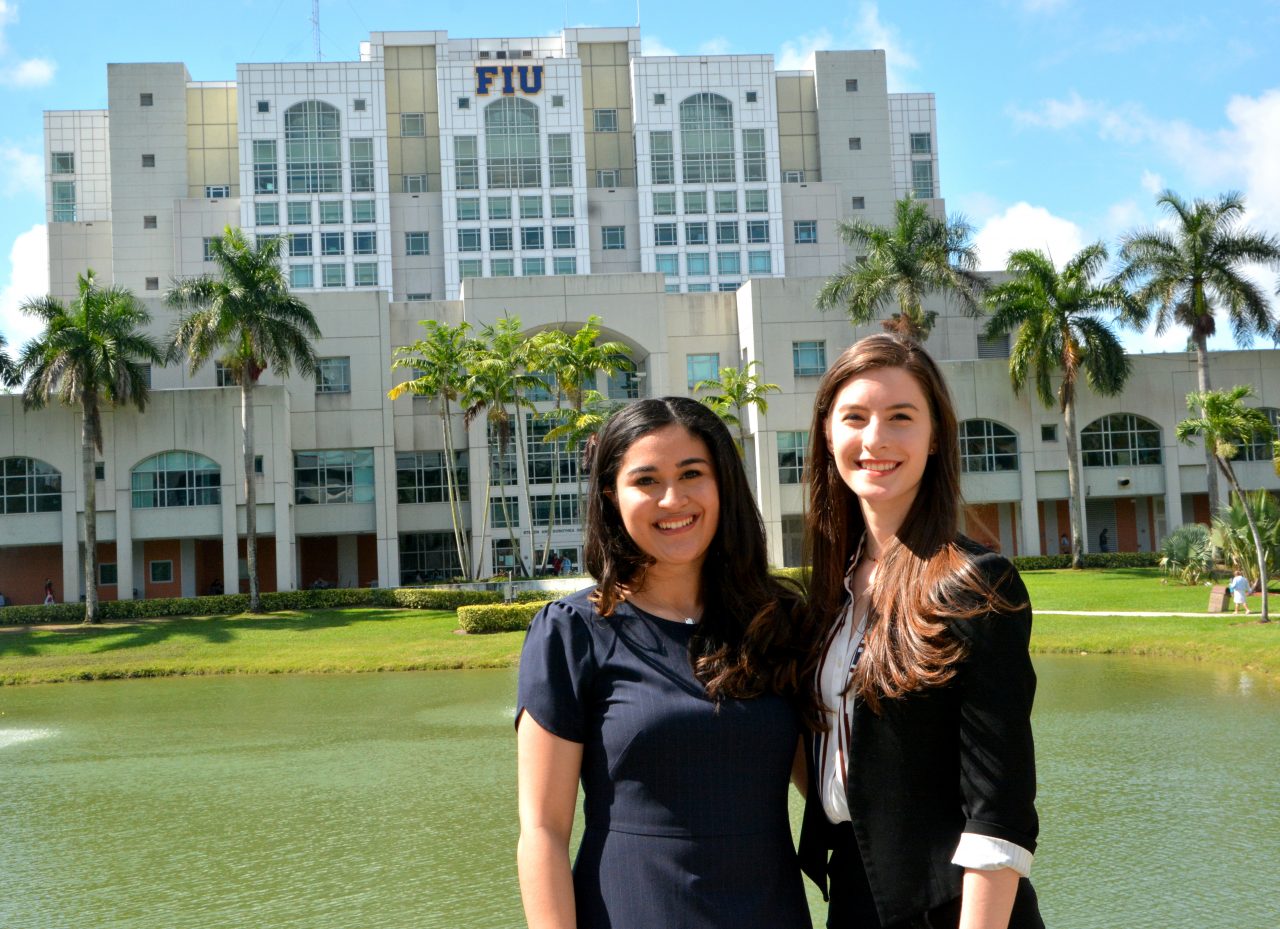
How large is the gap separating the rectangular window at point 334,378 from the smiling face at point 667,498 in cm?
4597

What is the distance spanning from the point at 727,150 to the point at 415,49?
63.7 ft

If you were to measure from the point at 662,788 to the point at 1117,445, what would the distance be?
49.1 metres

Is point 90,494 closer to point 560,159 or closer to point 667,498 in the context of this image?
point 560,159

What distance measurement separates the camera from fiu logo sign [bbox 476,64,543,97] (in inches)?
2692

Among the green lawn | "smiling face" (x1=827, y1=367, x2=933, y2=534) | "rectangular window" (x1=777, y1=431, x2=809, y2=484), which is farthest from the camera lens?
"rectangular window" (x1=777, y1=431, x2=809, y2=484)

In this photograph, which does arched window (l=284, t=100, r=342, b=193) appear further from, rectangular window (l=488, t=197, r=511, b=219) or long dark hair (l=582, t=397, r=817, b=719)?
long dark hair (l=582, t=397, r=817, b=719)

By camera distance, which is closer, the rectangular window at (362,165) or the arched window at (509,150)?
the rectangular window at (362,165)

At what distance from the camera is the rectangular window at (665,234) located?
6875 cm

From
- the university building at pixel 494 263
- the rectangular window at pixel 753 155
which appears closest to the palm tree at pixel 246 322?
the university building at pixel 494 263

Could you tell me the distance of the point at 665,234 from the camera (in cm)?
6888

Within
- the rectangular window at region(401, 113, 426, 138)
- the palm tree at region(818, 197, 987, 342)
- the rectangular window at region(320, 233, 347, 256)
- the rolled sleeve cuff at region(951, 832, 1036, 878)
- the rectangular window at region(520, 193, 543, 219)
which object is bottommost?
the rolled sleeve cuff at region(951, 832, 1036, 878)

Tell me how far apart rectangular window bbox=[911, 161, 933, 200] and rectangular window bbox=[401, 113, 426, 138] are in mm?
30790

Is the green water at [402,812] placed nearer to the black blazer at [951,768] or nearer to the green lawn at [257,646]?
the black blazer at [951,768]

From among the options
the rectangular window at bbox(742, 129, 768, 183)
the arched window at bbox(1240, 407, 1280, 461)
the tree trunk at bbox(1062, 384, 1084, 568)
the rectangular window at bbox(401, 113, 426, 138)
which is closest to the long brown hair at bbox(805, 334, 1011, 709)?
the tree trunk at bbox(1062, 384, 1084, 568)
